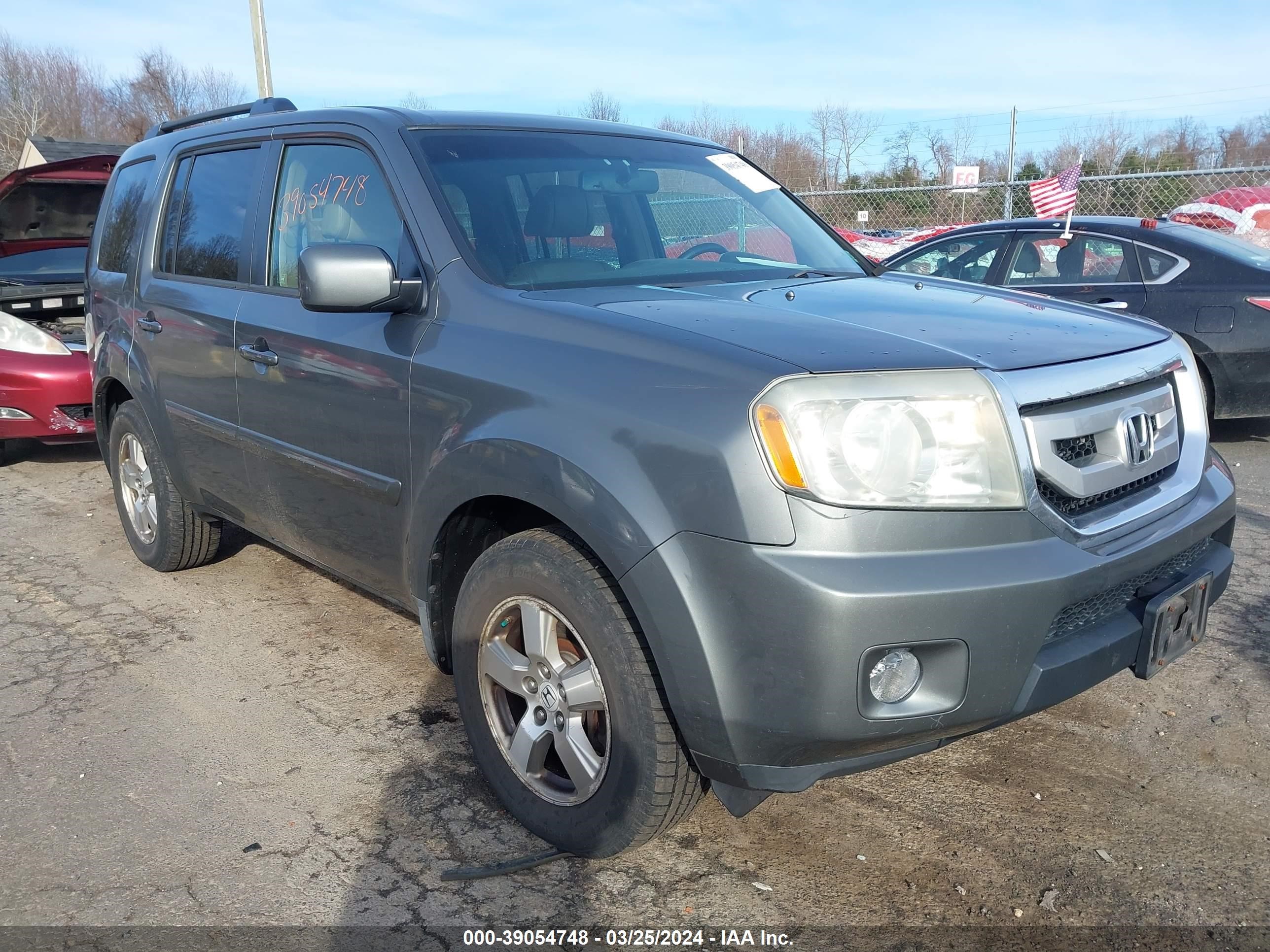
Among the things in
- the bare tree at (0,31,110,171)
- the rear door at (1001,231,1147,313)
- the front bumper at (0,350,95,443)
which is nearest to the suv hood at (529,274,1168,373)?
the rear door at (1001,231,1147,313)

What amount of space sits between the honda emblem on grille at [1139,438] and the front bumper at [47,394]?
6074 mm

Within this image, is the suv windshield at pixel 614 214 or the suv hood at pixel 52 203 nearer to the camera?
the suv windshield at pixel 614 214

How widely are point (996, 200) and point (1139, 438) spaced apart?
12.2m

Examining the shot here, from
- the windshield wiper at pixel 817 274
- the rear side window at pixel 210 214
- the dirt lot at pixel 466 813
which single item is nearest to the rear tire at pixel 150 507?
the dirt lot at pixel 466 813

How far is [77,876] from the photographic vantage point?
103 inches

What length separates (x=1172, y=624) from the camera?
2465 mm

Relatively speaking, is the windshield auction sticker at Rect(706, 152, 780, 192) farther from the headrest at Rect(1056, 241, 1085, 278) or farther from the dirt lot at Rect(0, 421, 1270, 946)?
the headrest at Rect(1056, 241, 1085, 278)

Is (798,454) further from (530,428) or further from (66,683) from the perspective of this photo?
(66,683)

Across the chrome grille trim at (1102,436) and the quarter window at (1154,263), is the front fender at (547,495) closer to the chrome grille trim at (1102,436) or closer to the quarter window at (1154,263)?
the chrome grille trim at (1102,436)

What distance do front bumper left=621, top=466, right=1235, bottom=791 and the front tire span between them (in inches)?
4.7

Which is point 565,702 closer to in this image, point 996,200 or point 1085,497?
point 1085,497

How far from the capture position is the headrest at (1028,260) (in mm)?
7156

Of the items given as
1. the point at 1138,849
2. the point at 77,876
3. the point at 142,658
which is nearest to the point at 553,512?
the point at 77,876

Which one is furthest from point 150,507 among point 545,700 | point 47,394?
point 545,700
